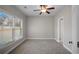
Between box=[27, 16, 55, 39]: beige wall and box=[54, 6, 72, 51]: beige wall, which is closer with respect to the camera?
box=[54, 6, 72, 51]: beige wall

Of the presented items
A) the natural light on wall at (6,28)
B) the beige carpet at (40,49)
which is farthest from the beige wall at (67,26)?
the natural light on wall at (6,28)

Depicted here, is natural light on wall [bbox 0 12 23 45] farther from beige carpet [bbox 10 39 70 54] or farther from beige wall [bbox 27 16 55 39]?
beige wall [bbox 27 16 55 39]

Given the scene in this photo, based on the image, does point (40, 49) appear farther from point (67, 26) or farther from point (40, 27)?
point (40, 27)

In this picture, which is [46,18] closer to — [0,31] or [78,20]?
[0,31]

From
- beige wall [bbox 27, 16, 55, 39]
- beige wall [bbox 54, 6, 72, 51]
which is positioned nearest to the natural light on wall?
beige wall [bbox 54, 6, 72, 51]

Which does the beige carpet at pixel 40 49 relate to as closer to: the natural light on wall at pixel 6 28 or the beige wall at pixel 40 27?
the natural light on wall at pixel 6 28

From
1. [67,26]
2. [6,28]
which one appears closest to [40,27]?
[67,26]

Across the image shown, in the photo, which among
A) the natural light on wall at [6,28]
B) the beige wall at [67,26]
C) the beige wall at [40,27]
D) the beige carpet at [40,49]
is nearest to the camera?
the natural light on wall at [6,28]

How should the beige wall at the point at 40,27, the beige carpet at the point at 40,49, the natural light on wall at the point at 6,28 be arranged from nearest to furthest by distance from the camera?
the natural light on wall at the point at 6,28, the beige carpet at the point at 40,49, the beige wall at the point at 40,27

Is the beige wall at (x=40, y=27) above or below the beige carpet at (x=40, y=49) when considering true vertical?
above

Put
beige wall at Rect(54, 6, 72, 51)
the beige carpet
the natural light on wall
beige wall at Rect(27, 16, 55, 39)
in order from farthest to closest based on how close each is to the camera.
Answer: beige wall at Rect(27, 16, 55, 39) < beige wall at Rect(54, 6, 72, 51) < the beige carpet < the natural light on wall

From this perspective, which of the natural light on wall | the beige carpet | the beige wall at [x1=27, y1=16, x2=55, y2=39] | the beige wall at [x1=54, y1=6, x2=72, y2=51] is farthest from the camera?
the beige wall at [x1=27, y1=16, x2=55, y2=39]

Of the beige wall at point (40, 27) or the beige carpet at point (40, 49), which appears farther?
the beige wall at point (40, 27)
